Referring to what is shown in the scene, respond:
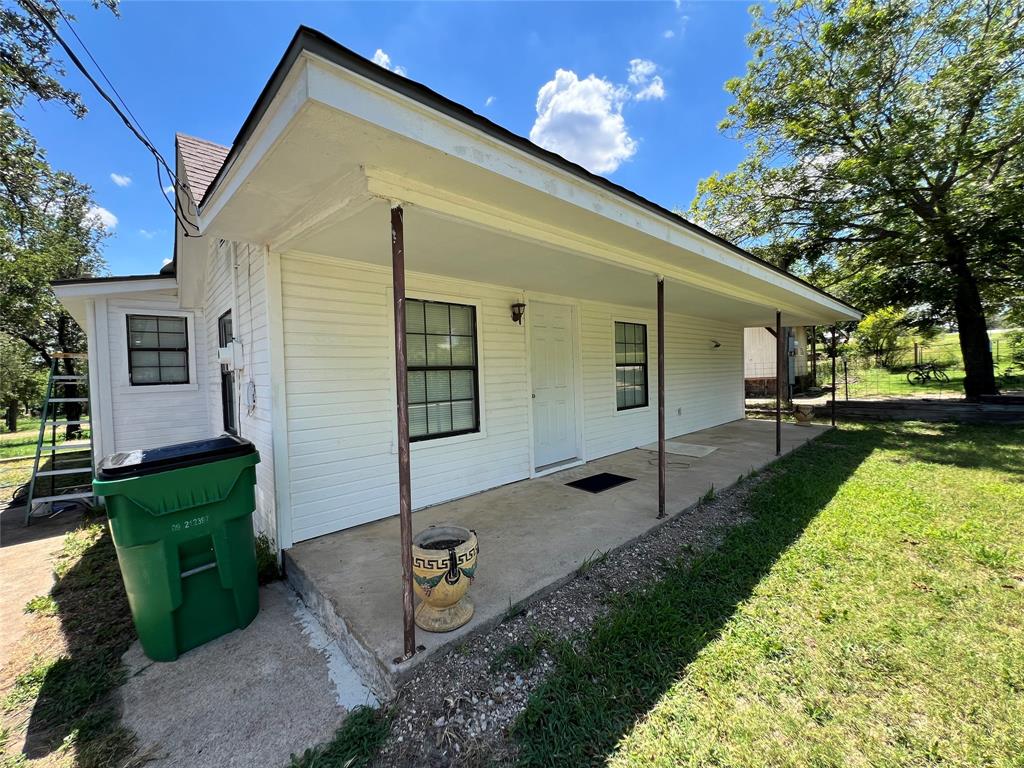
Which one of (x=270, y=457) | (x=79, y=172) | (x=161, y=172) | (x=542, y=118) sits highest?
(x=542, y=118)

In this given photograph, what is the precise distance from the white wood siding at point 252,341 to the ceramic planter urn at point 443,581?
1725mm

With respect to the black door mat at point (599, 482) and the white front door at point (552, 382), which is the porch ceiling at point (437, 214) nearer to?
the white front door at point (552, 382)

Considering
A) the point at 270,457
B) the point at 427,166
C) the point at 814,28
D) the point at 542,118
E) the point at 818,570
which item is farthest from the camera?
the point at 542,118

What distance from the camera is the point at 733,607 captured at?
2539mm

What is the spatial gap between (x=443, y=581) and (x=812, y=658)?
1.92 m

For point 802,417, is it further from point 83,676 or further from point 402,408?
point 83,676

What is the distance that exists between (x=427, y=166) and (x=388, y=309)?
2046 mm

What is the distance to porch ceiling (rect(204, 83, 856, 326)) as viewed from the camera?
68.5 inches

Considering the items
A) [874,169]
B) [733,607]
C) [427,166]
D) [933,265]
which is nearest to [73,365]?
[427,166]

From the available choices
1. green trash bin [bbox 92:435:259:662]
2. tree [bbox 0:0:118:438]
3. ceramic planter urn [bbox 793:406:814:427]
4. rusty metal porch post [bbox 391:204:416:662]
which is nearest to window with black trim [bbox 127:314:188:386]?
tree [bbox 0:0:118:438]

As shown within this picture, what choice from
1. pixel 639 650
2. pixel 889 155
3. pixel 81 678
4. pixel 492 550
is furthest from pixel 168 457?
pixel 889 155

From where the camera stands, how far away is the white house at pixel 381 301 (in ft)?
6.09

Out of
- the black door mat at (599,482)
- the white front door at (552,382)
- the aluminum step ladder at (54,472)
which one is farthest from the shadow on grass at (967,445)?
the aluminum step ladder at (54,472)

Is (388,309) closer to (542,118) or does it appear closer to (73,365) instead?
(542,118)
